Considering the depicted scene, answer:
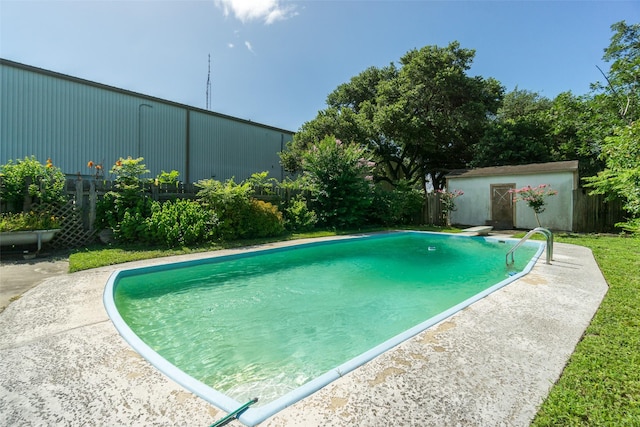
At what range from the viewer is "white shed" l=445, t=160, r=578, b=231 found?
1220cm

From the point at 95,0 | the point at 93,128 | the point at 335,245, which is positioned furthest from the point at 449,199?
the point at 93,128

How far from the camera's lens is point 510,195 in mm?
13516

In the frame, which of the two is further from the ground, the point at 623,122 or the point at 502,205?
the point at 623,122

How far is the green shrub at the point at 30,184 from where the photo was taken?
6.19 meters

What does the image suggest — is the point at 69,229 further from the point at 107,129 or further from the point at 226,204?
the point at 107,129

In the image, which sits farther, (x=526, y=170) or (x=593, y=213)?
(x=526, y=170)

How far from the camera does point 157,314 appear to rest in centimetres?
377

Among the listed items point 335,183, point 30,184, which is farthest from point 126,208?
point 335,183

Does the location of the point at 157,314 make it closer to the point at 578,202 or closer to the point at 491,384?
the point at 491,384

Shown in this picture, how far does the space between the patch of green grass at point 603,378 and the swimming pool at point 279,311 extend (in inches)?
42.8

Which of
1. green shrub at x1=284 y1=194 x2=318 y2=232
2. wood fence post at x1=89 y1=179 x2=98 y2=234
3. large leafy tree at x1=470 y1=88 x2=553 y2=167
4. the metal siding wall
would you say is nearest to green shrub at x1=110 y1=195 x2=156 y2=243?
wood fence post at x1=89 y1=179 x2=98 y2=234

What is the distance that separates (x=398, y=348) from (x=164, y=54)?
1359cm

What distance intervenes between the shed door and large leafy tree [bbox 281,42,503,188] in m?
4.35

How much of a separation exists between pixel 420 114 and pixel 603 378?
678 inches
